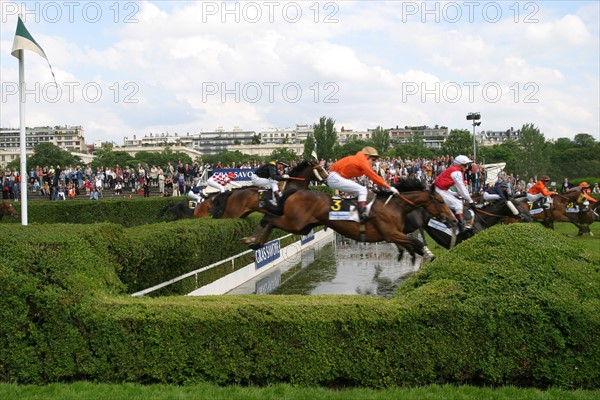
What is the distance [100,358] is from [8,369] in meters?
0.88

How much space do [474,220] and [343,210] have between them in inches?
131

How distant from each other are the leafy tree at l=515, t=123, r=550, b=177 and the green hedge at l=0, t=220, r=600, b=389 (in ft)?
231

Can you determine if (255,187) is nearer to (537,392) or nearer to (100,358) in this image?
(100,358)

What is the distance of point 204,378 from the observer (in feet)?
18.4

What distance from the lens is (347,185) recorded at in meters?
11.3

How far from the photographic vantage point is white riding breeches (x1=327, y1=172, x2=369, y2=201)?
36.1ft

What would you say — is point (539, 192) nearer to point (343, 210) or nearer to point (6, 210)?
point (343, 210)

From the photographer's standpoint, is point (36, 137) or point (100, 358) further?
point (36, 137)

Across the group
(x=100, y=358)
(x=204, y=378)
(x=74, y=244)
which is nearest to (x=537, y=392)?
(x=204, y=378)

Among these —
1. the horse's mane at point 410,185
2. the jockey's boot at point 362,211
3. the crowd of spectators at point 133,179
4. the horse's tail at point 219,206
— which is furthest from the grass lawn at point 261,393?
the crowd of spectators at point 133,179

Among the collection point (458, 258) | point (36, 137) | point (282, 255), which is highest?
point (36, 137)

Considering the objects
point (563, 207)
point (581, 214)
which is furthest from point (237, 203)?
point (581, 214)

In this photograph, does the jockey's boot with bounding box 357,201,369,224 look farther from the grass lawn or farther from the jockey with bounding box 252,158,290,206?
the grass lawn

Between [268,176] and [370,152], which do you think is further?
[268,176]
